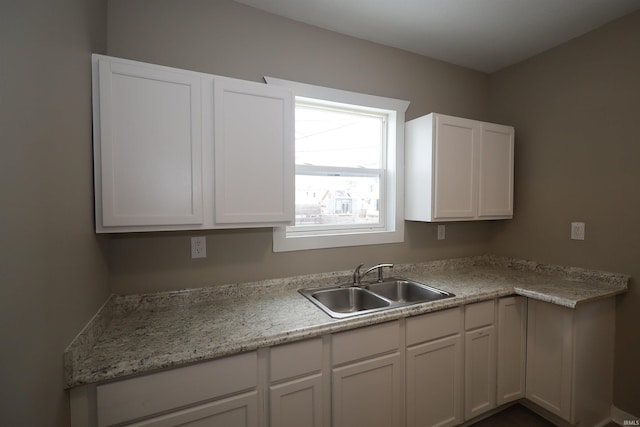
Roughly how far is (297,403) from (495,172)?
2244 mm

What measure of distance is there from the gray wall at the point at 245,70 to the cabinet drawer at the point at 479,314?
2.13ft

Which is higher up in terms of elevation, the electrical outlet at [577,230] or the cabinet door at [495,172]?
the cabinet door at [495,172]

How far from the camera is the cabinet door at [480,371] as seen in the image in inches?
72.4

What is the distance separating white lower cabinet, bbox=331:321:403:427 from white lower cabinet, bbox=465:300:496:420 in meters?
0.55

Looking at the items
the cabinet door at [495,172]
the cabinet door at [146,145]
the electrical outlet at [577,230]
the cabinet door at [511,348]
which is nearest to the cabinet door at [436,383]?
the cabinet door at [511,348]

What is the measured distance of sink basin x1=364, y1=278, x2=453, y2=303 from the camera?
2031 millimetres

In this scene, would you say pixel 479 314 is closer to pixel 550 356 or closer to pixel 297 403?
pixel 550 356

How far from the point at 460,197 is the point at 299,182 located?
1.26 m

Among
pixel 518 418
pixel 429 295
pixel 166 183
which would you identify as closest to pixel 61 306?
pixel 166 183

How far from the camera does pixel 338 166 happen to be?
2.18 m

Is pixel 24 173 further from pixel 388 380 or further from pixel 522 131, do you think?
pixel 522 131

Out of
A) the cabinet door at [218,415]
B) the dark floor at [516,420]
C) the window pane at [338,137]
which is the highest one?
the window pane at [338,137]

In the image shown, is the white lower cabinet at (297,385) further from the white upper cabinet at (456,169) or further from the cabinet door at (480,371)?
the white upper cabinet at (456,169)

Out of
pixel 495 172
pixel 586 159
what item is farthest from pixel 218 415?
pixel 586 159
